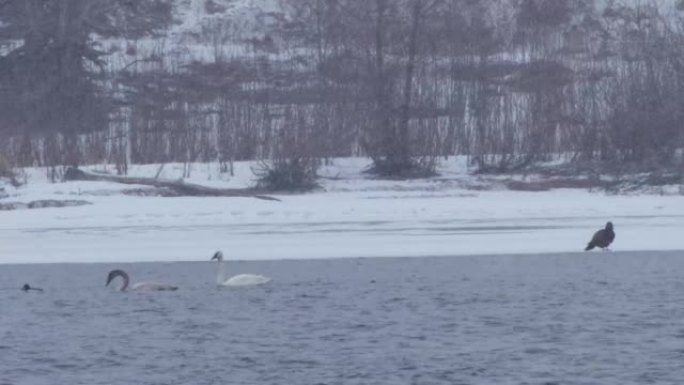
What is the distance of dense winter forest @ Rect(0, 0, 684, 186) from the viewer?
1128 inches

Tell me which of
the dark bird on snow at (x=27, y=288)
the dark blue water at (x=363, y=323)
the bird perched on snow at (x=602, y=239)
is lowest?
the dark blue water at (x=363, y=323)

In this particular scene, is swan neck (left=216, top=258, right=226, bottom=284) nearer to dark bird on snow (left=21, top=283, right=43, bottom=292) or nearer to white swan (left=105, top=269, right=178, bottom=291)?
white swan (left=105, top=269, right=178, bottom=291)

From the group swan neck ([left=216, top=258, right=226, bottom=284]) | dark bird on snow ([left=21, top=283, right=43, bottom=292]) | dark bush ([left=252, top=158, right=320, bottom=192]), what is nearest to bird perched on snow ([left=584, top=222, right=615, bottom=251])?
swan neck ([left=216, top=258, right=226, bottom=284])

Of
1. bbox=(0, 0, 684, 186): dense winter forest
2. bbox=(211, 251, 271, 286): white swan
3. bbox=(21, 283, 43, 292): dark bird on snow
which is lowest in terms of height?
bbox=(21, 283, 43, 292): dark bird on snow

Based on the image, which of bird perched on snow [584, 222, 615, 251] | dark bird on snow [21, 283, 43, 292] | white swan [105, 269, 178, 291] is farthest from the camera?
bird perched on snow [584, 222, 615, 251]

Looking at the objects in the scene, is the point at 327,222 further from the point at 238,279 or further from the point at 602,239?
the point at 238,279

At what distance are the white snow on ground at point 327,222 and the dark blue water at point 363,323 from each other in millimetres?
854

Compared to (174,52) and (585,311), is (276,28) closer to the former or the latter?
(174,52)

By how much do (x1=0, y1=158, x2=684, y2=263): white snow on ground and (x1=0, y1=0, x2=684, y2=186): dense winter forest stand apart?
1.88 metres

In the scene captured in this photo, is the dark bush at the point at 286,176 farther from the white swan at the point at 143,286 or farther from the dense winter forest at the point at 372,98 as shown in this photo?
the white swan at the point at 143,286

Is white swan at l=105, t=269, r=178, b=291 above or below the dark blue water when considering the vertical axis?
above

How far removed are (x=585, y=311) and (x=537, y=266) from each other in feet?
11.9

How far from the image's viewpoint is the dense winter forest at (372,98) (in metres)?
28.7

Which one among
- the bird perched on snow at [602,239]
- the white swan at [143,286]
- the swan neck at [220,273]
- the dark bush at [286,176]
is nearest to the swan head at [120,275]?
the white swan at [143,286]
